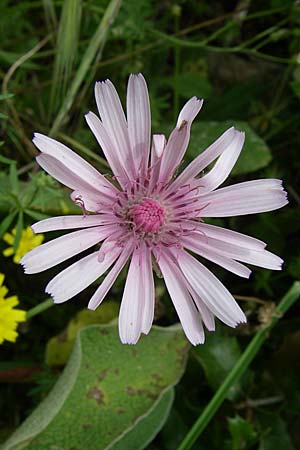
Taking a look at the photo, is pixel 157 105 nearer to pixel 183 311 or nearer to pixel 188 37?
pixel 188 37

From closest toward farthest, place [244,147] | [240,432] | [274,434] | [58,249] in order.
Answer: [58,249]
[240,432]
[274,434]
[244,147]

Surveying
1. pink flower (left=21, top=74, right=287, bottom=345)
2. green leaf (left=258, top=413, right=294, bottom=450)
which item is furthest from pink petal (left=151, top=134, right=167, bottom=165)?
green leaf (left=258, top=413, right=294, bottom=450)

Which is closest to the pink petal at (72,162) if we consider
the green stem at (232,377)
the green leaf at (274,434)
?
the green stem at (232,377)

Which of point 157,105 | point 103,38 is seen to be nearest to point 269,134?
point 157,105

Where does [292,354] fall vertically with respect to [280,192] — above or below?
below

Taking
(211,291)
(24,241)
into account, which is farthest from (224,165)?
(24,241)

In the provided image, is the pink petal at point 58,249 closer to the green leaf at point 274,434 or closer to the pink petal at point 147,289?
the pink petal at point 147,289

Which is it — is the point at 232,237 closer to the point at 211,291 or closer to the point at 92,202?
the point at 211,291
